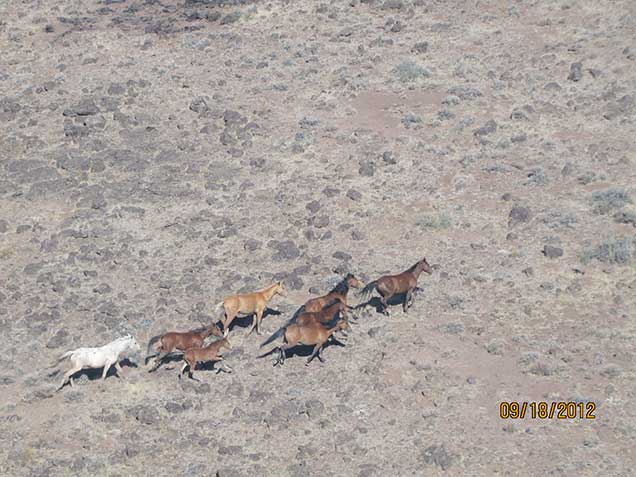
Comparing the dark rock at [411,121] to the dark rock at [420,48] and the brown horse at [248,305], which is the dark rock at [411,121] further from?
the brown horse at [248,305]

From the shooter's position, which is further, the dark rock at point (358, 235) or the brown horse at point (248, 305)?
the dark rock at point (358, 235)

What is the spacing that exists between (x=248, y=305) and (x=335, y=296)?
65.5 inches

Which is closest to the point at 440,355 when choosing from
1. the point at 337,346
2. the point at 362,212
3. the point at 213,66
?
the point at 337,346

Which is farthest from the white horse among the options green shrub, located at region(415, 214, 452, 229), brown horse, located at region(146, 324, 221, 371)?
green shrub, located at region(415, 214, 452, 229)

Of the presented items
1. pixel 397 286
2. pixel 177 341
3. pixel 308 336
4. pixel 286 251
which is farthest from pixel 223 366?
pixel 286 251

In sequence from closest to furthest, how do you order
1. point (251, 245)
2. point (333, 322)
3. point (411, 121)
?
point (333, 322)
point (251, 245)
point (411, 121)

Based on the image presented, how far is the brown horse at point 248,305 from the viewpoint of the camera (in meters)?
19.4

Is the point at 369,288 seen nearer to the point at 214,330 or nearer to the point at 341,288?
the point at 341,288

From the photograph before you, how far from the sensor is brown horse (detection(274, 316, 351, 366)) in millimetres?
18359

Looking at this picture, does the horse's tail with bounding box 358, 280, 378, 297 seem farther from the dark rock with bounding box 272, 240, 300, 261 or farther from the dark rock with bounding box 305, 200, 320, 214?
the dark rock with bounding box 305, 200, 320, 214

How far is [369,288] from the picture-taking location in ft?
65.8

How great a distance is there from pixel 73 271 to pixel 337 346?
20.9 ft

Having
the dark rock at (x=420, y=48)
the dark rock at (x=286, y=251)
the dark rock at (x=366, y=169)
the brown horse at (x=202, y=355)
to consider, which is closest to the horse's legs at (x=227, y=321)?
the brown horse at (x=202, y=355)

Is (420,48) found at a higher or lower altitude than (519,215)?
higher
